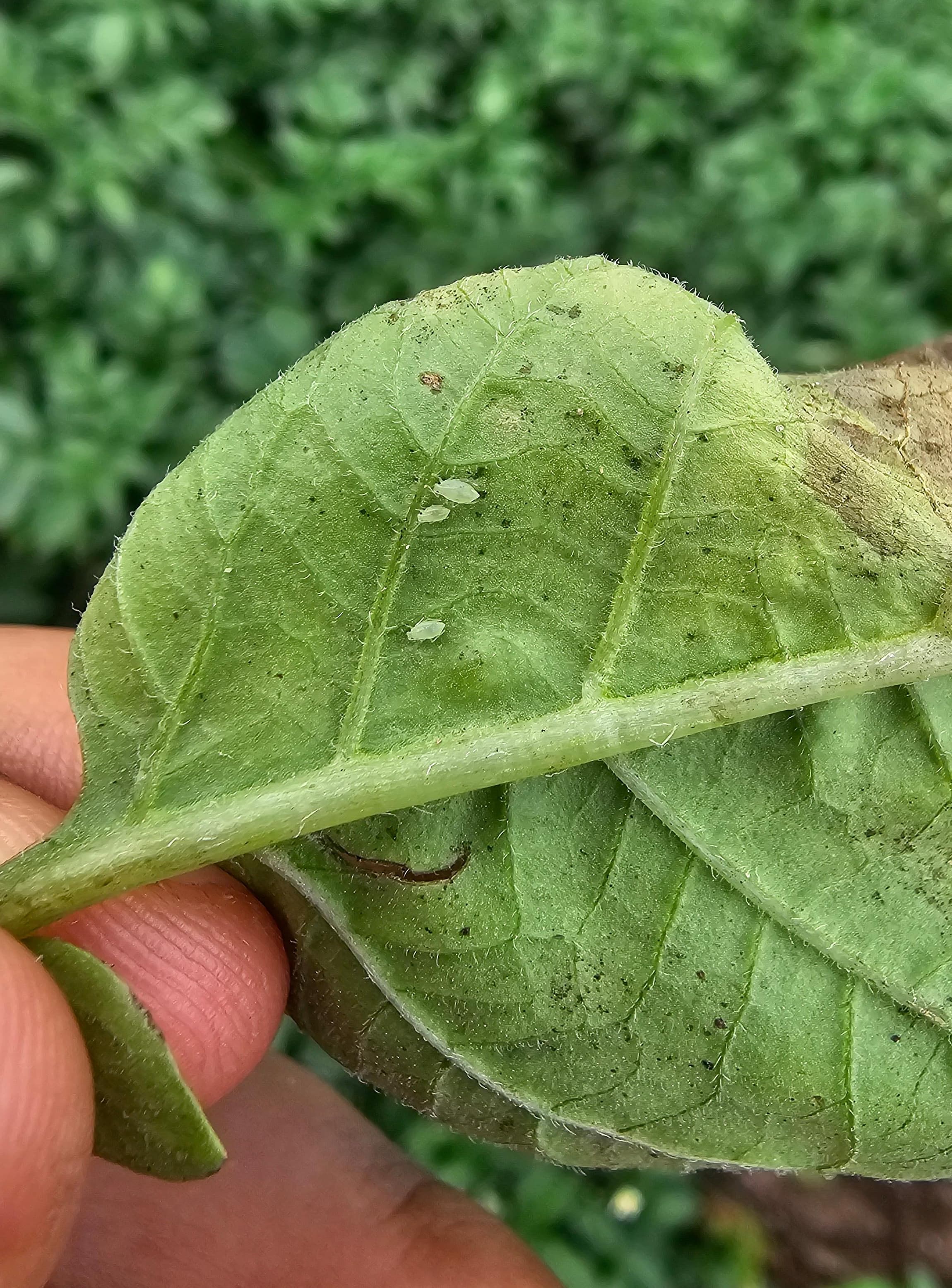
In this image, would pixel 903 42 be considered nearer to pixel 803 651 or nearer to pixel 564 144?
pixel 564 144

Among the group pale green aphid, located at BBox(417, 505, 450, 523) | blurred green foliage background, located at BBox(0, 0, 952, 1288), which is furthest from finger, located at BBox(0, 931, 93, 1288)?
blurred green foliage background, located at BBox(0, 0, 952, 1288)

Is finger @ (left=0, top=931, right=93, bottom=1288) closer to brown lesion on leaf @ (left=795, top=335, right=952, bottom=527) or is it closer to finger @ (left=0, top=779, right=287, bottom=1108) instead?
finger @ (left=0, top=779, right=287, bottom=1108)

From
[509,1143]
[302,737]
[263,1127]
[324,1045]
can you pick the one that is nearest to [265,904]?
[324,1045]

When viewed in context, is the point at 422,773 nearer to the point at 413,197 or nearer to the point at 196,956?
the point at 196,956

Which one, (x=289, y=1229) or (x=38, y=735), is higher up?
(x=38, y=735)

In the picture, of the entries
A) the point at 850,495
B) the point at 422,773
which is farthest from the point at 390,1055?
the point at 850,495

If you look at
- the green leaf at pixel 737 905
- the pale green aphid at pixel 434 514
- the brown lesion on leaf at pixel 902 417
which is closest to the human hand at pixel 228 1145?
the green leaf at pixel 737 905
